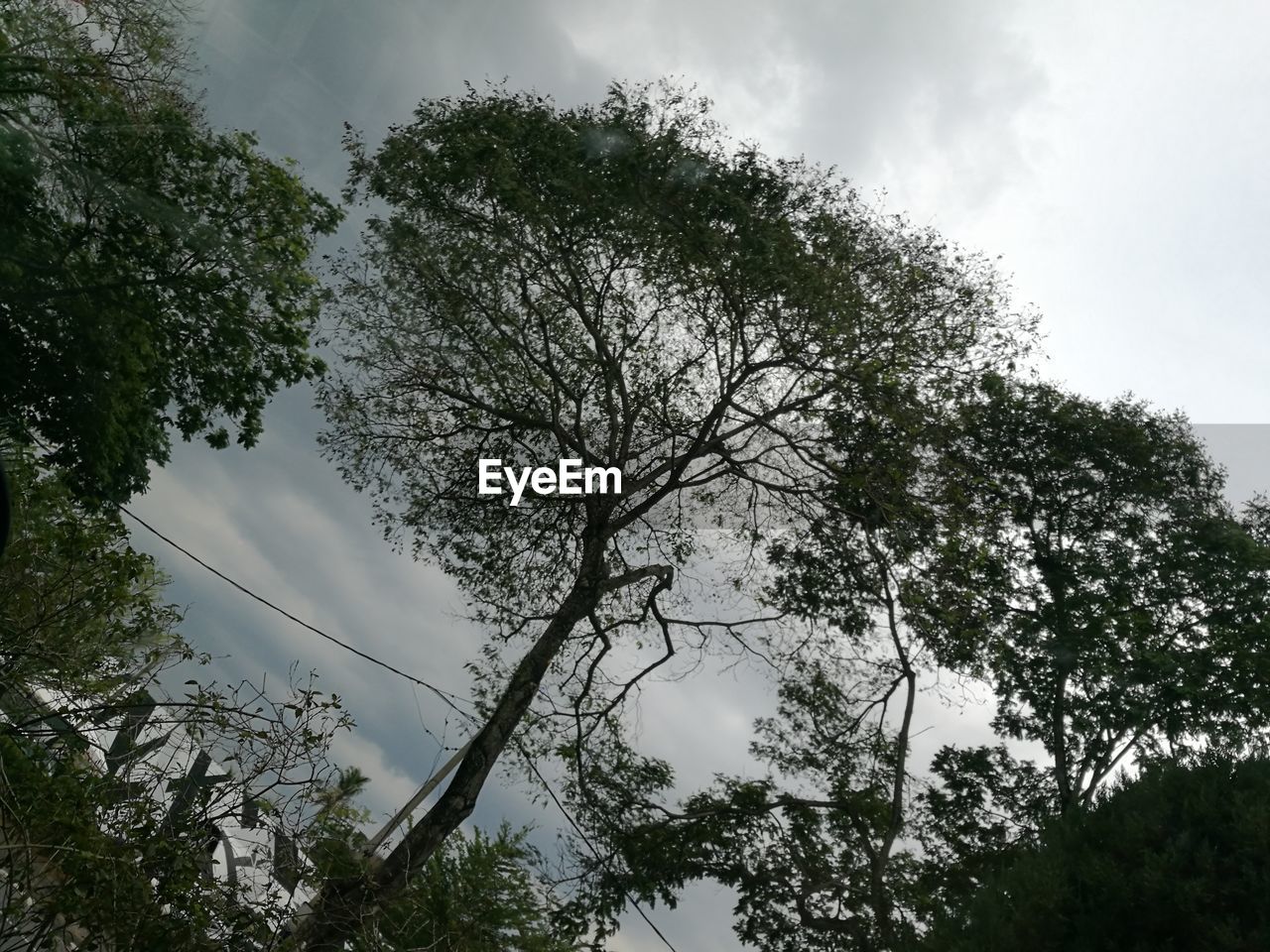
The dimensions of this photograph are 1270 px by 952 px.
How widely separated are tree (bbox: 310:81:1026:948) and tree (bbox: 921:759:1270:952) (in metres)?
4.78

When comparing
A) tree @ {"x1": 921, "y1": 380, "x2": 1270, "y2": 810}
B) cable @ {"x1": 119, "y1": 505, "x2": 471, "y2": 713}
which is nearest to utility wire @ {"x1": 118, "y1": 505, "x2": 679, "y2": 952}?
cable @ {"x1": 119, "y1": 505, "x2": 471, "y2": 713}

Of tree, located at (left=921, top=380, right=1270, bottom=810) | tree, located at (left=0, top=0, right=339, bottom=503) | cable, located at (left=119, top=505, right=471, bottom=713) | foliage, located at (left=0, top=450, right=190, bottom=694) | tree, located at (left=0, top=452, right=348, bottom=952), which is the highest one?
tree, located at (left=921, top=380, right=1270, bottom=810)

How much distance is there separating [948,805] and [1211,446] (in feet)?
18.6

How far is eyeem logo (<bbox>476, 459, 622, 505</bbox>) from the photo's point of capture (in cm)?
948

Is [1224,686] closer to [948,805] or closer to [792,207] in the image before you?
[948,805]

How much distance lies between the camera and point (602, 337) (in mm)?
9602

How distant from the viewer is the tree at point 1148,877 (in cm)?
337

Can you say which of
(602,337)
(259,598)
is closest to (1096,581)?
(602,337)

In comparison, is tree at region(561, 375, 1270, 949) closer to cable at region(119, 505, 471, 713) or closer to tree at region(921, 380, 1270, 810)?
tree at region(921, 380, 1270, 810)

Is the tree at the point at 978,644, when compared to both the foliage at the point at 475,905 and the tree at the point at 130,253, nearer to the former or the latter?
the foliage at the point at 475,905

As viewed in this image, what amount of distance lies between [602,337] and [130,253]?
14.5 ft

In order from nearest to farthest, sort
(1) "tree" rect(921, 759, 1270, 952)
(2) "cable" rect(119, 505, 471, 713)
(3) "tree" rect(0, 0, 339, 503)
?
(1) "tree" rect(921, 759, 1270, 952) → (3) "tree" rect(0, 0, 339, 503) → (2) "cable" rect(119, 505, 471, 713)

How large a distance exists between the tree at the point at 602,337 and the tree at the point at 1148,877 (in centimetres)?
478

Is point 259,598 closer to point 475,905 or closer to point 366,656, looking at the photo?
point 366,656
